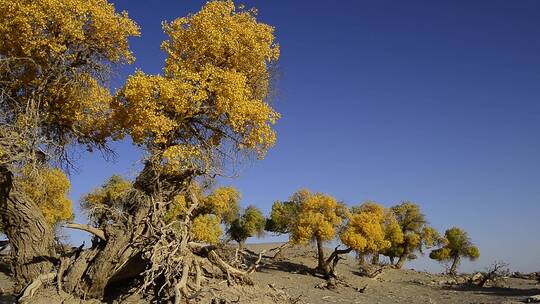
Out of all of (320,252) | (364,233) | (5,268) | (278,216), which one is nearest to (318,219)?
(320,252)

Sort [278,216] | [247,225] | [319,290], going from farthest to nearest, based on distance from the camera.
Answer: [247,225]
[278,216]
[319,290]

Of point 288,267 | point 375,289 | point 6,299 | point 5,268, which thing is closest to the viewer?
point 6,299

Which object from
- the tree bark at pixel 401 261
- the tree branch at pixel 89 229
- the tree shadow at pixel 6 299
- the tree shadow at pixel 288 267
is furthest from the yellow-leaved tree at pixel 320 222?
the tree branch at pixel 89 229

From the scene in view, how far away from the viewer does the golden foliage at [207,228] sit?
117 ft

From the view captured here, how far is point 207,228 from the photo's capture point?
1462 inches

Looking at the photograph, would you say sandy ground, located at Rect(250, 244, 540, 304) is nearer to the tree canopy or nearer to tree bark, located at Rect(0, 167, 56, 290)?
the tree canopy

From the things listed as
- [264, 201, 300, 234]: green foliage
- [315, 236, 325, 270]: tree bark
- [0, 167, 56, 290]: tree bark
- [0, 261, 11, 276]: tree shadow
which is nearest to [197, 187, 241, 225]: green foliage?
[264, 201, 300, 234]: green foliage

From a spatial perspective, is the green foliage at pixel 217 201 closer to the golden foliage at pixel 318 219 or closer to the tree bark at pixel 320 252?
the golden foliage at pixel 318 219

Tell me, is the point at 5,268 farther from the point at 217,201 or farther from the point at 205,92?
the point at 205,92

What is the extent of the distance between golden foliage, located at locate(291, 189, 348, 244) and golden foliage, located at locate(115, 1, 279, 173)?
22.3 m

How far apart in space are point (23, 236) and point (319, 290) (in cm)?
1828

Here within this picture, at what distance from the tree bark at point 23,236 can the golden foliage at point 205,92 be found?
3.75 meters

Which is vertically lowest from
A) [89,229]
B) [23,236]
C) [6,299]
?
[6,299]

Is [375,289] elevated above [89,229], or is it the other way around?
[89,229]
